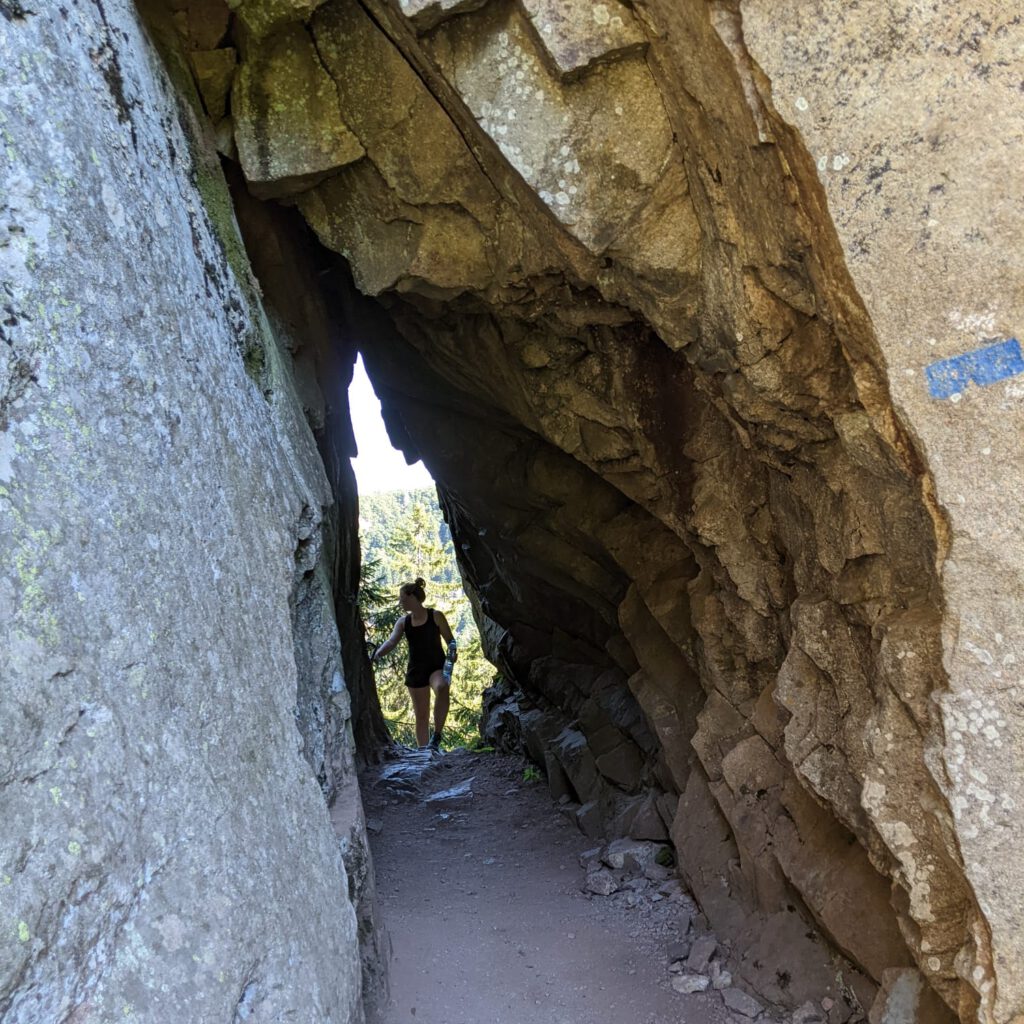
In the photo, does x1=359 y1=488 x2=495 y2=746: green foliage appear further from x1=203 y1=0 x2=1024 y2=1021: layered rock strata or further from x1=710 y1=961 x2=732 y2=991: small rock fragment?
x1=710 y1=961 x2=732 y2=991: small rock fragment

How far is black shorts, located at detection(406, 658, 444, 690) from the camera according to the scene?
38.7ft

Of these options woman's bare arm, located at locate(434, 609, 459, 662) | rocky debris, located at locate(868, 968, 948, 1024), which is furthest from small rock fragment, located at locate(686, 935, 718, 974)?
woman's bare arm, located at locate(434, 609, 459, 662)

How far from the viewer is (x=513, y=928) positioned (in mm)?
6078

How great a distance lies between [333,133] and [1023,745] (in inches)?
173

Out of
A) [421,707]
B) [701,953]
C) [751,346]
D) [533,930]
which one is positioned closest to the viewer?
[751,346]

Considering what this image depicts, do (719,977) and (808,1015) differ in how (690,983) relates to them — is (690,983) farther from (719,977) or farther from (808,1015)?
(808,1015)

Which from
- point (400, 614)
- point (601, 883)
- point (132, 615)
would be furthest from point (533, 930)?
point (400, 614)

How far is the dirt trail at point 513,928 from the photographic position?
5.05m

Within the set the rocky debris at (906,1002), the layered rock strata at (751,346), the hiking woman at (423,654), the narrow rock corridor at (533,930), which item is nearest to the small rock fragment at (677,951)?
the narrow rock corridor at (533,930)

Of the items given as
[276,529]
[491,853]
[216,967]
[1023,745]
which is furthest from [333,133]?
[491,853]

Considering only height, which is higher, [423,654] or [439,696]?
[423,654]

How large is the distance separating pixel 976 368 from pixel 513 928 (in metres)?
4.76

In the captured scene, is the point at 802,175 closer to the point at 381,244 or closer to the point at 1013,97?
the point at 1013,97

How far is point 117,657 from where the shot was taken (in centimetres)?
257
